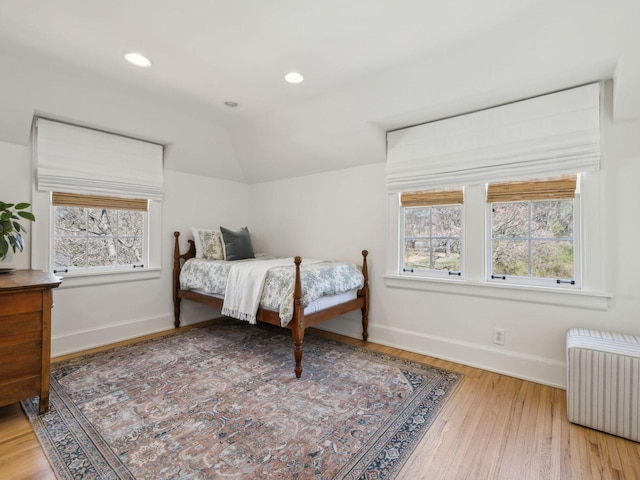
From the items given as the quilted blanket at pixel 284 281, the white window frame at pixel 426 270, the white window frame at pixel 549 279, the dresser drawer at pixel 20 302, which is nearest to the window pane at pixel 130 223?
the quilted blanket at pixel 284 281

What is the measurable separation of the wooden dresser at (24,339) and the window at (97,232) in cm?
115

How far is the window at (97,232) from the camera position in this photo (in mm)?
2980

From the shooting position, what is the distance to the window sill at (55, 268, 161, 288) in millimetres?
2926

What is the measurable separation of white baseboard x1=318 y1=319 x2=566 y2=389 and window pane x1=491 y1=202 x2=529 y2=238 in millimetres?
955

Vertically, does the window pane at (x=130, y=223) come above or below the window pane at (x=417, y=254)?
above

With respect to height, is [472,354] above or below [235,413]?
above

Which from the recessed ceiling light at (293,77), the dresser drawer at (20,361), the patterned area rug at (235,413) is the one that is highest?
the recessed ceiling light at (293,77)

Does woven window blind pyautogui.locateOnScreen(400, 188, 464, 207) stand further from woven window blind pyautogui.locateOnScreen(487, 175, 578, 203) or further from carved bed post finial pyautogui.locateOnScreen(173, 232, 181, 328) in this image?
carved bed post finial pyautogui.locateOnScreen(173, 232, 181, 328)

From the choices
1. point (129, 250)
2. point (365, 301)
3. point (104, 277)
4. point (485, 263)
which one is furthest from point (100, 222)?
point (485, 263)

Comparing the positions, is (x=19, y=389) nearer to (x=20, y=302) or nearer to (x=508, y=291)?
(x=20, y=302)

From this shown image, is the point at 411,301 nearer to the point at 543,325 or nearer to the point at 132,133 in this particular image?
the point at 543,325

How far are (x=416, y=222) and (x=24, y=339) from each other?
3113mm

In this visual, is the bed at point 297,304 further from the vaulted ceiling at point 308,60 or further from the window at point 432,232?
the vaulted ceiling at point 308,60

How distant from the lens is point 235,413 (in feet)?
6.48
